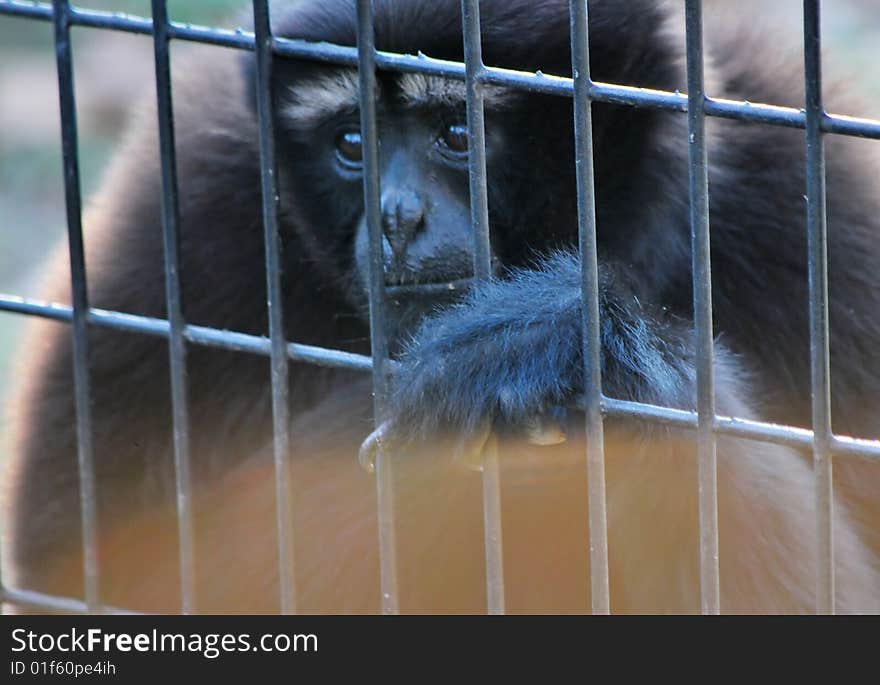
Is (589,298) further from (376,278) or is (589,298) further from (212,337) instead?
(212,337)

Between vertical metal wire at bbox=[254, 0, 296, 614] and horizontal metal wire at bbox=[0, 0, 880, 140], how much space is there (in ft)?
0.11

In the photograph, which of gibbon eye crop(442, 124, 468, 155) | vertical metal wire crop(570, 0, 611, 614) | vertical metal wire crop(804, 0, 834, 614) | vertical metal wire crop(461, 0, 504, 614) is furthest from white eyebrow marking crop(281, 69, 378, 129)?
vertical metal wire crop(804, 0, 834, 614)

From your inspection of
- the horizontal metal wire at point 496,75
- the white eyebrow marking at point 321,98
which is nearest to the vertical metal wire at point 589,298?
the horizontal metal wire at point 496,75

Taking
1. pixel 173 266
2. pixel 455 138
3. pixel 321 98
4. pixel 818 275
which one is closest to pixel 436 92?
pixel 455 138

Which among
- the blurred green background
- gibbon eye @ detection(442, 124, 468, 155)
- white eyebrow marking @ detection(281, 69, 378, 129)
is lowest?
gibbon eye @ detection(442, 124, 468, 155)

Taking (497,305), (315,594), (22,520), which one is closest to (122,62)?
(22,520)

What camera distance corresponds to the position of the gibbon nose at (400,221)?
8.11 ft

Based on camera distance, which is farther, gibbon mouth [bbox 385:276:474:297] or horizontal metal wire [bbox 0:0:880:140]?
gibbon mouth [bbox 385:276:474:297]

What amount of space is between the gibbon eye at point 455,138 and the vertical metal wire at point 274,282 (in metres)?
0.74

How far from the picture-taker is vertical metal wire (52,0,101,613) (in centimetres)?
202

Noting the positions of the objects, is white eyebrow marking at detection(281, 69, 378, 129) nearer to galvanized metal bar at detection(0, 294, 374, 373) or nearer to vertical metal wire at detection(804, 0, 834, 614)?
galvanized metal bar at detection(0, 294, 374, 373)

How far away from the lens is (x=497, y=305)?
1.87 metres

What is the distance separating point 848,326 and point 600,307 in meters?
1.00

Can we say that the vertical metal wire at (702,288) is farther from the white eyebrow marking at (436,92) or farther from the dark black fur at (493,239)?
the white eyebrow marking at (436,92)
